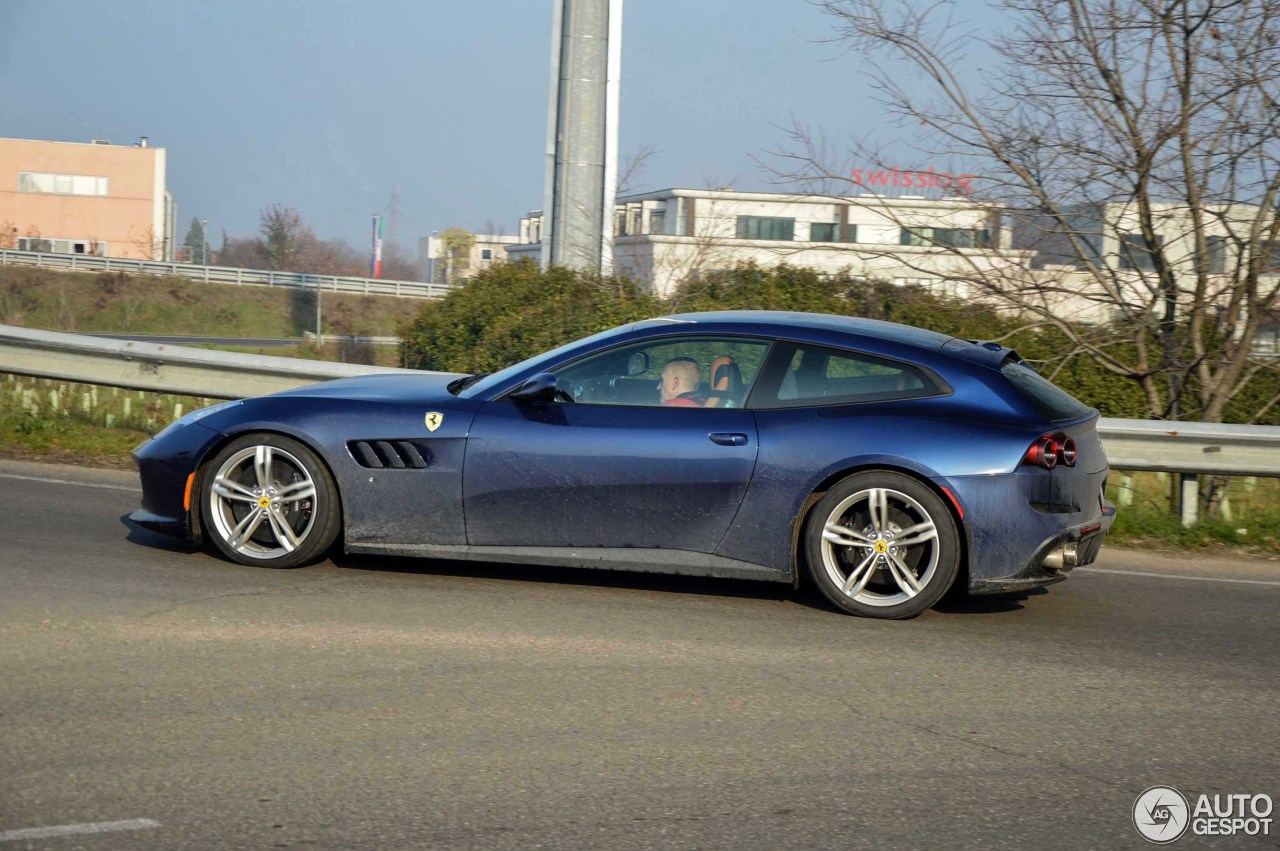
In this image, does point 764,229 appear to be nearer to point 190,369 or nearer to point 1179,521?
point 190,369

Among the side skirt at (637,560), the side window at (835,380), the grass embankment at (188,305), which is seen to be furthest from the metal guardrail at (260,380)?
the grass embankment at (188,305)

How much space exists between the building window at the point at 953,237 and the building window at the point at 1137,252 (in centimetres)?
114

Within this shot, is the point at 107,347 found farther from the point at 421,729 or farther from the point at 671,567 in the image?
the point at 421,729

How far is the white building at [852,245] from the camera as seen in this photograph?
38.3 ft

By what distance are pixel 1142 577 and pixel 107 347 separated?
7632 mm

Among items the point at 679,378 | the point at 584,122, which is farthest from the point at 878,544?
the point at 584,122

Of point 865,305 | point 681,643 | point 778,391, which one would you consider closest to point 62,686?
point 681,643

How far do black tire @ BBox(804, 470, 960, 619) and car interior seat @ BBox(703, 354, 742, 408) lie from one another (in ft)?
2.15

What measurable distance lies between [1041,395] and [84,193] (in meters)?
96.8

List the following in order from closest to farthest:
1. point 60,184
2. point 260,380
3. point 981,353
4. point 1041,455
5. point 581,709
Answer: point 581,709, point 1041,455, point 981,353, point 260,380, point 60,184

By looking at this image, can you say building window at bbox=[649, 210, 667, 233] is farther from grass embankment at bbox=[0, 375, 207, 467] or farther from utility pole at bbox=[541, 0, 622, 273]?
grass embankment at bbox=[0, 375, 207, 467]

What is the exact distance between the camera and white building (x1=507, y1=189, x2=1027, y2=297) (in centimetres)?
1166

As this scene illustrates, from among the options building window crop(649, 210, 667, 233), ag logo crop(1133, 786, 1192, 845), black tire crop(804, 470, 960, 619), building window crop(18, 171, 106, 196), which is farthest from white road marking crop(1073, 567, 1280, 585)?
building window crop(18, 171, 106, 196)

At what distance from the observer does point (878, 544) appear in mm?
6137
